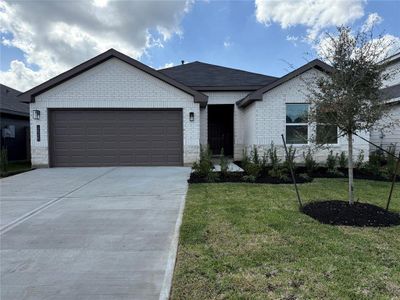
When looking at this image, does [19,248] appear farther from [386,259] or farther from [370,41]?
[370,41]

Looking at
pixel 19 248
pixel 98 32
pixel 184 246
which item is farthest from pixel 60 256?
pixel 98 32

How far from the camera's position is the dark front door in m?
17.1

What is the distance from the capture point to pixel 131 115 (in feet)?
41.5

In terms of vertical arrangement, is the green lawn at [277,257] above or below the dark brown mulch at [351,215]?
below

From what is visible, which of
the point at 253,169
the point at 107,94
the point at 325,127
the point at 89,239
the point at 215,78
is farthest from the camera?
the point at 215,78

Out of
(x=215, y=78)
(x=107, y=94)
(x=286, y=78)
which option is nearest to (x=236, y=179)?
(x=286, y=78)

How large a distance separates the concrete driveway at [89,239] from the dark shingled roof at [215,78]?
7596mm

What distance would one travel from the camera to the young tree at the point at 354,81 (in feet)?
18.3

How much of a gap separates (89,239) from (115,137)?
334 inches

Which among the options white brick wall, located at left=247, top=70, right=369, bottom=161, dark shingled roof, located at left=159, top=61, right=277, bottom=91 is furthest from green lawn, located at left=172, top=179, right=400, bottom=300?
dark shingled roof, located at left=159, top=61, right=277, bottom=91

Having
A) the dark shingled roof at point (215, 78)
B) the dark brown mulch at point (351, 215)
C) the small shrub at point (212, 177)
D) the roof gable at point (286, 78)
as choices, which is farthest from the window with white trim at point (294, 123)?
the dark brown mulch at point (351, 215)

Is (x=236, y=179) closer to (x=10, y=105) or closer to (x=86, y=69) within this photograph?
(x=86, y=69)

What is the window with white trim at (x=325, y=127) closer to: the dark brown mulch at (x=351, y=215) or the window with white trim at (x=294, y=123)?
the dark brown mulch at (x=351, y=215)

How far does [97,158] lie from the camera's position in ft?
41.4
